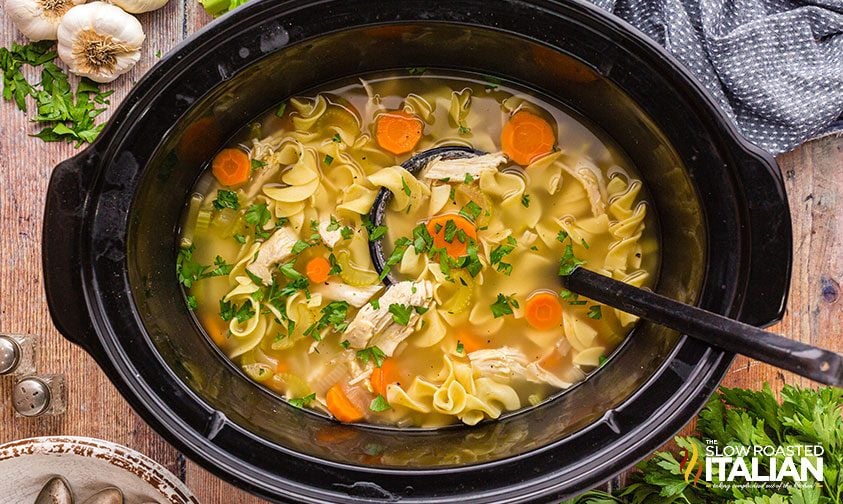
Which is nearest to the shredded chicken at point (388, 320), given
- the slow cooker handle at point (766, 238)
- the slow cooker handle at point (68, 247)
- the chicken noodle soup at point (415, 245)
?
the chicken noodle soup at point (415, 245)

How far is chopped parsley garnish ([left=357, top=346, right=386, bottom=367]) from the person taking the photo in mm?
3053

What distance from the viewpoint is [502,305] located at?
10.1 feet

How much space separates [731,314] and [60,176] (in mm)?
2286

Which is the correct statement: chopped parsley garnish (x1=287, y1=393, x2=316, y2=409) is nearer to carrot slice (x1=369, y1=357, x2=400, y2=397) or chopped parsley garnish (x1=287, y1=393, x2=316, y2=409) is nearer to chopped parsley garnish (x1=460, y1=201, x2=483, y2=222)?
carrot slice (x1=369, y1=357, x2=400, y2=397)

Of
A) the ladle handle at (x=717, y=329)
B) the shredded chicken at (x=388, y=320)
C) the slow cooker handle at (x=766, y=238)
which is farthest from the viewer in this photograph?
the shredded chicken at (x=388, y=320)

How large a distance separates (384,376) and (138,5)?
1880mm

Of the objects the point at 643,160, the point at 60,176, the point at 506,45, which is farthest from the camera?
the point at 643,160

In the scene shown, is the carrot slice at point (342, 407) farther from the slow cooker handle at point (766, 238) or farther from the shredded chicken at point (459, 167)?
the slow cooker handle at point (766, 238)

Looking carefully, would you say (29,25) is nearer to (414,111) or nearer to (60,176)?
(60,176)

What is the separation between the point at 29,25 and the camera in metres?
3.14

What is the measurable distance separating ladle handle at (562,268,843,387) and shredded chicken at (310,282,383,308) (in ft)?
2.65

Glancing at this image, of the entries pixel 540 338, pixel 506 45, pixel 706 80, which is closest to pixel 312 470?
pixel 540 338

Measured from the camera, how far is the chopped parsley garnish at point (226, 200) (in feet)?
10.0

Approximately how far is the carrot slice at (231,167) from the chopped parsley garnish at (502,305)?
3.81 ft
